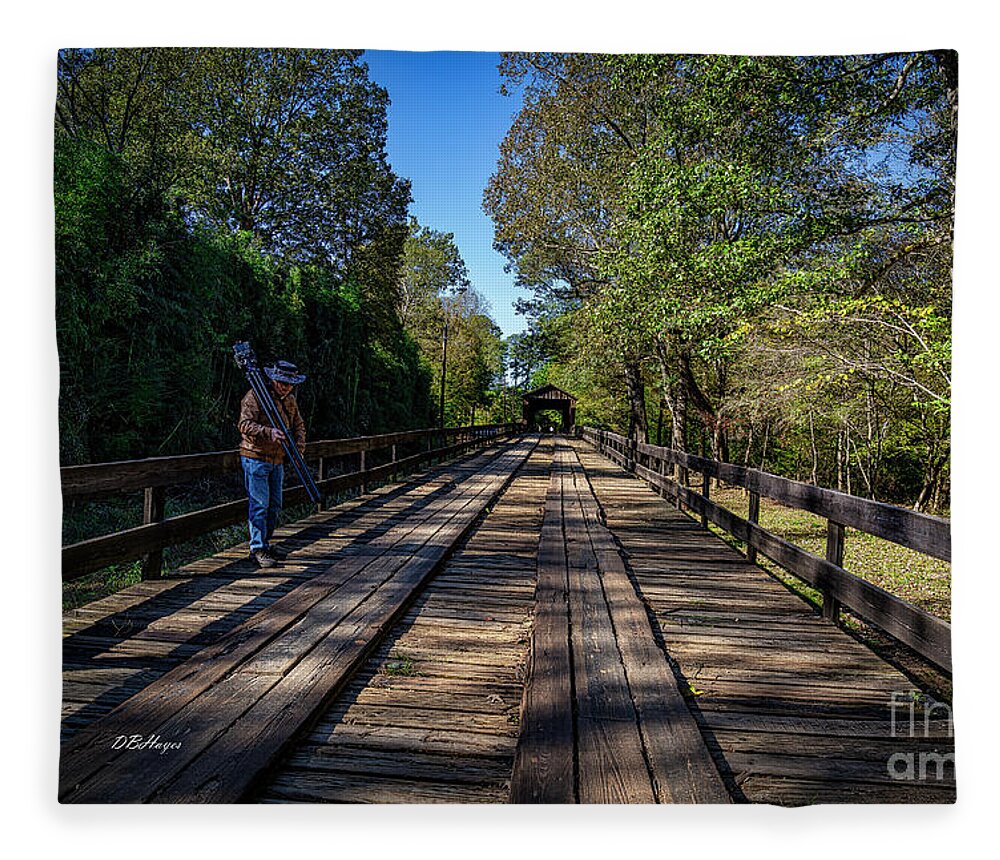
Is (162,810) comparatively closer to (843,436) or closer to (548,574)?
(548,574)

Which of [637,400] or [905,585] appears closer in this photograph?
[905,585]

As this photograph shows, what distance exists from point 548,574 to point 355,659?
184cm

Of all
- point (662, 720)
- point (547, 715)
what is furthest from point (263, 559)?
point (662, 720)

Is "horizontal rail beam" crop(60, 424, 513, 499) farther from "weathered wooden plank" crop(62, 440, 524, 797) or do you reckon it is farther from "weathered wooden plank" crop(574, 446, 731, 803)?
"weathered wooden plank" crop(574, 446, 731, 803)

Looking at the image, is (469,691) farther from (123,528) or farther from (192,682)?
(123,528)

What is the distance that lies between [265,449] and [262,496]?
0.30 metres

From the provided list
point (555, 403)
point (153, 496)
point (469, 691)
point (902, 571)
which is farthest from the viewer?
point (555, 403)

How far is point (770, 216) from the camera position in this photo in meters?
5.30

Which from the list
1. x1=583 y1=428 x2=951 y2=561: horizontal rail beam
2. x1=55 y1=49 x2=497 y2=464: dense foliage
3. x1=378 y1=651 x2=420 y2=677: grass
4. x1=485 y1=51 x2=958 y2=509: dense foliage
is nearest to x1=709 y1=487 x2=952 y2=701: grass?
x1=583 y1=428 x2=951 y2=561: horizontal rail beam

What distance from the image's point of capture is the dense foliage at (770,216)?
11.0 feet

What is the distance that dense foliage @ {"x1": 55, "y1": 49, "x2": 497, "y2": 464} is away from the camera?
2836mm

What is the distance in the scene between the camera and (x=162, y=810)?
1851mm
